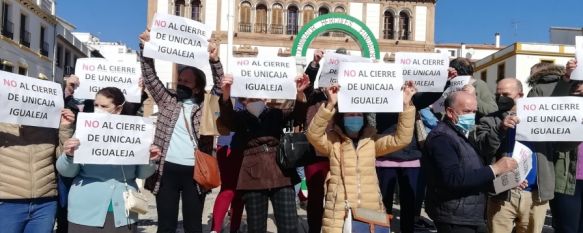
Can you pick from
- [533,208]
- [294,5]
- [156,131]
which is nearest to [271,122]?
[156,131]

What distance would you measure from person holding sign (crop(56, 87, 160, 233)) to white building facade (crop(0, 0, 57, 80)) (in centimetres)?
2697

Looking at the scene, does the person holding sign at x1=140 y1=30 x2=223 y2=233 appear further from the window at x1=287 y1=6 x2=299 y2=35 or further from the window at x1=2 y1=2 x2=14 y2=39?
the window at x1=287 y1=6 x2=299 y2=35

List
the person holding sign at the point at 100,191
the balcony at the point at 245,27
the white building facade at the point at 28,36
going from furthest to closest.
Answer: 1. the balcony at the point at 245,27
2. the white building facade at the point at 28,36
3. the person holding sign at the point at 100,191

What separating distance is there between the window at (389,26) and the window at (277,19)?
770 centimetres

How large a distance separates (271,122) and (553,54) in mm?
40075

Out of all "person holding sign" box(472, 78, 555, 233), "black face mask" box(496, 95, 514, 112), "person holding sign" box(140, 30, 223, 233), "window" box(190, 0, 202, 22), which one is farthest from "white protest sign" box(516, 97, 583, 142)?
"window" box(190, 0, 202, 22)

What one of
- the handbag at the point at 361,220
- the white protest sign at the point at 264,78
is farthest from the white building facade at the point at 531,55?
the handbag at the point at 361,220

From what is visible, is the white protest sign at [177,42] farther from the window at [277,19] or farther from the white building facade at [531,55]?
the white building facade at [531,55]

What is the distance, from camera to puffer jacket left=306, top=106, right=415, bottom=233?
4395 millimetres

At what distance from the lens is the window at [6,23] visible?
30.6m

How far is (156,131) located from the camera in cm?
499

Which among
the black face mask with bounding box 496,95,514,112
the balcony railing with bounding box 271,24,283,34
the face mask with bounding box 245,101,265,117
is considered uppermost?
the balcony railing with bounding box 271,24,283,34

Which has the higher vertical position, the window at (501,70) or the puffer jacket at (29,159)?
the window at (501,70)

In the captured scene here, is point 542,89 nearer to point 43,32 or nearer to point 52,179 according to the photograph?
point 52,179
